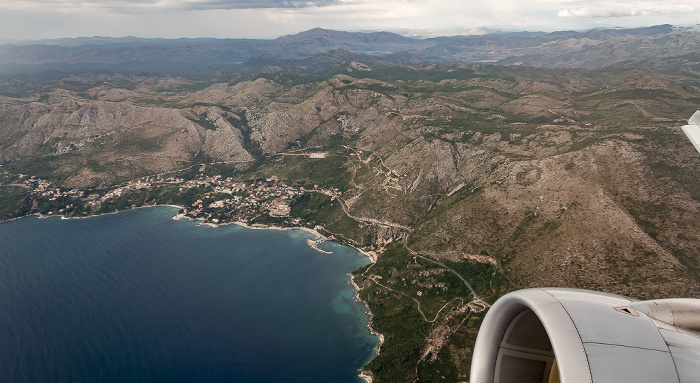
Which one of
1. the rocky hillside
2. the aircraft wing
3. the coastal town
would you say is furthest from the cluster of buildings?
the aircraft wing

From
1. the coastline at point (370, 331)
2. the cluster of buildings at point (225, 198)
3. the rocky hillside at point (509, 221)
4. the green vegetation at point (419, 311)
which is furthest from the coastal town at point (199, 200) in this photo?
the green vegetation at point (419, 311)

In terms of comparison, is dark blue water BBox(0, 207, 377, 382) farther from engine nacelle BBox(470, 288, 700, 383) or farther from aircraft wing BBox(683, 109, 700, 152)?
engine nacelle BBox(470, 288, 700, 383)

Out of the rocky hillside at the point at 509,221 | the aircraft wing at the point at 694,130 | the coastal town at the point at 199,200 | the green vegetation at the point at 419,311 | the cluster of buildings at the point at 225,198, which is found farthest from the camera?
the cluster of buildings at the point at 225,198

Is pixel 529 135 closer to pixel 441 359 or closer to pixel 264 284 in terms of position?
pixel 441 359

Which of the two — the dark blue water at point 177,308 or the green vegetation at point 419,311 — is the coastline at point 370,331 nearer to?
the green vegetation at point 419,311

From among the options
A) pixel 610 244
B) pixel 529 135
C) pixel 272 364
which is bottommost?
pixel 272 364

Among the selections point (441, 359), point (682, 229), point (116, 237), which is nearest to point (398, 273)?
point (441, 359)

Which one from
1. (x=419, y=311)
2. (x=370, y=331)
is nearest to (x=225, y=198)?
(x=370, y=331)
